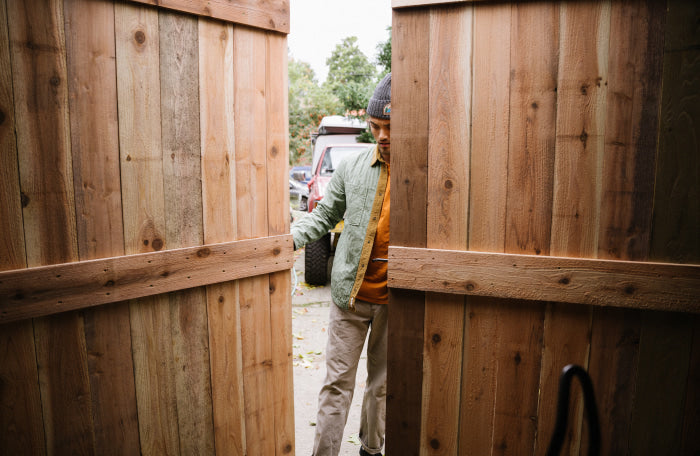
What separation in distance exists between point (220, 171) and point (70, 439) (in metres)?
1.23

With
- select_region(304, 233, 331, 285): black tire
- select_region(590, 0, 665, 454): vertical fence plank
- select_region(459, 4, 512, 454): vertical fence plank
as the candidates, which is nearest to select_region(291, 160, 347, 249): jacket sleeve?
select_region(459, 4, 512, 454): vertical fence plank

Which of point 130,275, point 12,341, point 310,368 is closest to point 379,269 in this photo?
point 130,275

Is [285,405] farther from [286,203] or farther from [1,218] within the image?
[1,218]

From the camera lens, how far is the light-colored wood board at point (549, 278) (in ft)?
5.14

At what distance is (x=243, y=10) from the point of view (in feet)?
6.95

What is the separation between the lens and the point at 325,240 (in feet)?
20.4

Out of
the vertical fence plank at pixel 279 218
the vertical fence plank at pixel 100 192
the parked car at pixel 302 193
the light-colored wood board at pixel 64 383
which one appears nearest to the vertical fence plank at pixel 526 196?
the vertical fence plank at pixel 279 218

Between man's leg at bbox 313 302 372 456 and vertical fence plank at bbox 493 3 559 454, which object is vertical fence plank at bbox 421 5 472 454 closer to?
vertical fence plank at bbox 493 3 559 454

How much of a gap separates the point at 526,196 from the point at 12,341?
193cm

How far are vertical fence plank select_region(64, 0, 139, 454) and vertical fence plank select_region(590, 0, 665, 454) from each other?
1.84 metres

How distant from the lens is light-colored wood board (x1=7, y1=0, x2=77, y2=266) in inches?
62.0

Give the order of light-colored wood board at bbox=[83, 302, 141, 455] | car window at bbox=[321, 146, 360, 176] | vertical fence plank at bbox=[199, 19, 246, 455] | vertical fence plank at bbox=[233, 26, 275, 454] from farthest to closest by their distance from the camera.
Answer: car window at bbox=[321, 146, 360, 176]
vertical fence plank at bbox=[233, 26, 275, 454]
vertical fence plank at bbox=[199, 19, 246, 455]
light-colored wood board at bbox=[83, 302, 141, 455]

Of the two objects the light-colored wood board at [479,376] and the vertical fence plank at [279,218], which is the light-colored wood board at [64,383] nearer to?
the vertical fence plank at [279,218]

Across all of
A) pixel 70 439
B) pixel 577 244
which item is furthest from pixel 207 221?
pixel 577 244
